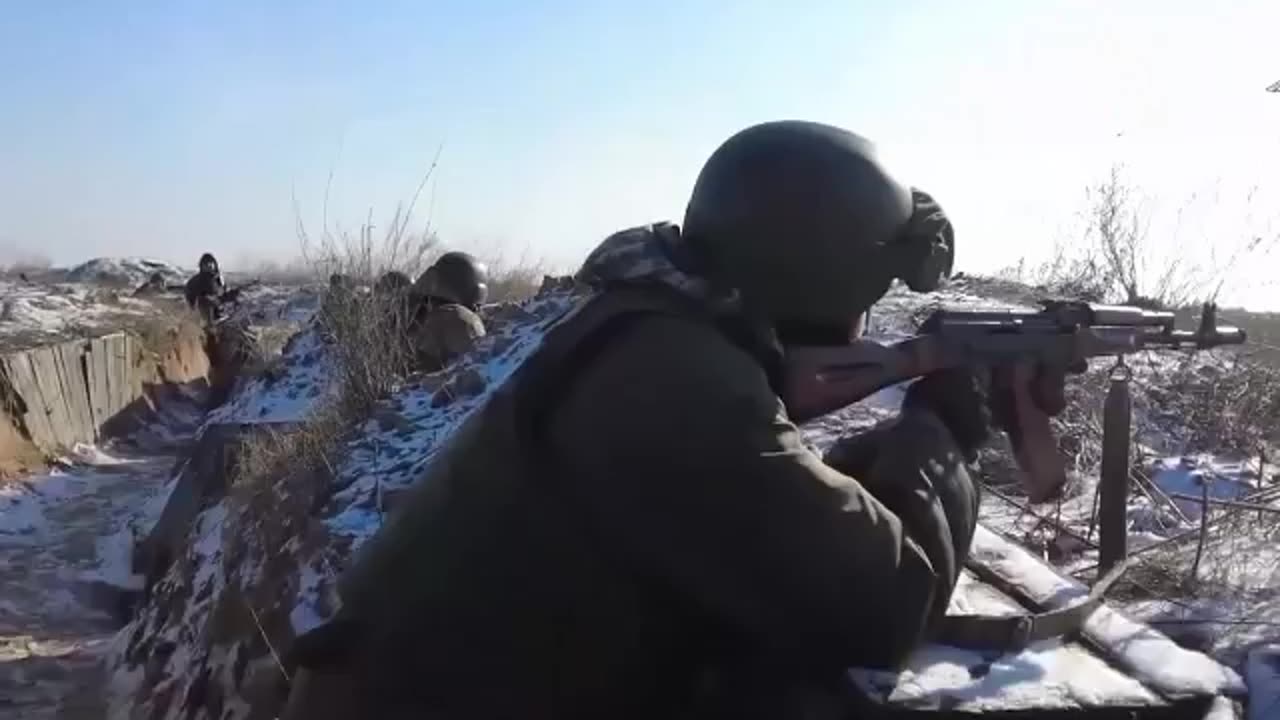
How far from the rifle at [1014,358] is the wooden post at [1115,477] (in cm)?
36

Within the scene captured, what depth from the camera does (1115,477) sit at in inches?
144

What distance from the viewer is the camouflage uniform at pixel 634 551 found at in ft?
5.79

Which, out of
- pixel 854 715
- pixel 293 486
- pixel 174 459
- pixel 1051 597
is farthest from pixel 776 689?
pixel 174 459

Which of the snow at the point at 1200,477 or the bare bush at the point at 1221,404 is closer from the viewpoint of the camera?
the snow at the point at 1200,477

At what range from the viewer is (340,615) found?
202 cm

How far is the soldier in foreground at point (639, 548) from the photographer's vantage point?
69.5 inches

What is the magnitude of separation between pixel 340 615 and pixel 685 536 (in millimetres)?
608

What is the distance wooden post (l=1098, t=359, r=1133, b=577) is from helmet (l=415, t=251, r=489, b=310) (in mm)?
6603

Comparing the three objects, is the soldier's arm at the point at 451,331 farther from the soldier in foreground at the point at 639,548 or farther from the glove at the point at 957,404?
the soldier in foreground at the point at 639,548

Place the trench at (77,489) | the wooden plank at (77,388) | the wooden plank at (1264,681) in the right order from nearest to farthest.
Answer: the wooden plank at (1264,681) < the trench at (77,489) < the wooden plank at (77,388)

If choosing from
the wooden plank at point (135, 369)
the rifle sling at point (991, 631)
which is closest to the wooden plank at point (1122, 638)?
the rifle sling at point (991, 631)

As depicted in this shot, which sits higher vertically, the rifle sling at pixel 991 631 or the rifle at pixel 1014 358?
the rifle at pixel 1014 358

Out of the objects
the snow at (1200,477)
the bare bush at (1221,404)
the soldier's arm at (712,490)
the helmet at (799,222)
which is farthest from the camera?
the bare bush at (1221,404)

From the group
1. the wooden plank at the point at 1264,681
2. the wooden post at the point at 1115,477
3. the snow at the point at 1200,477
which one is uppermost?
the wooden post at the point at 1115,477
